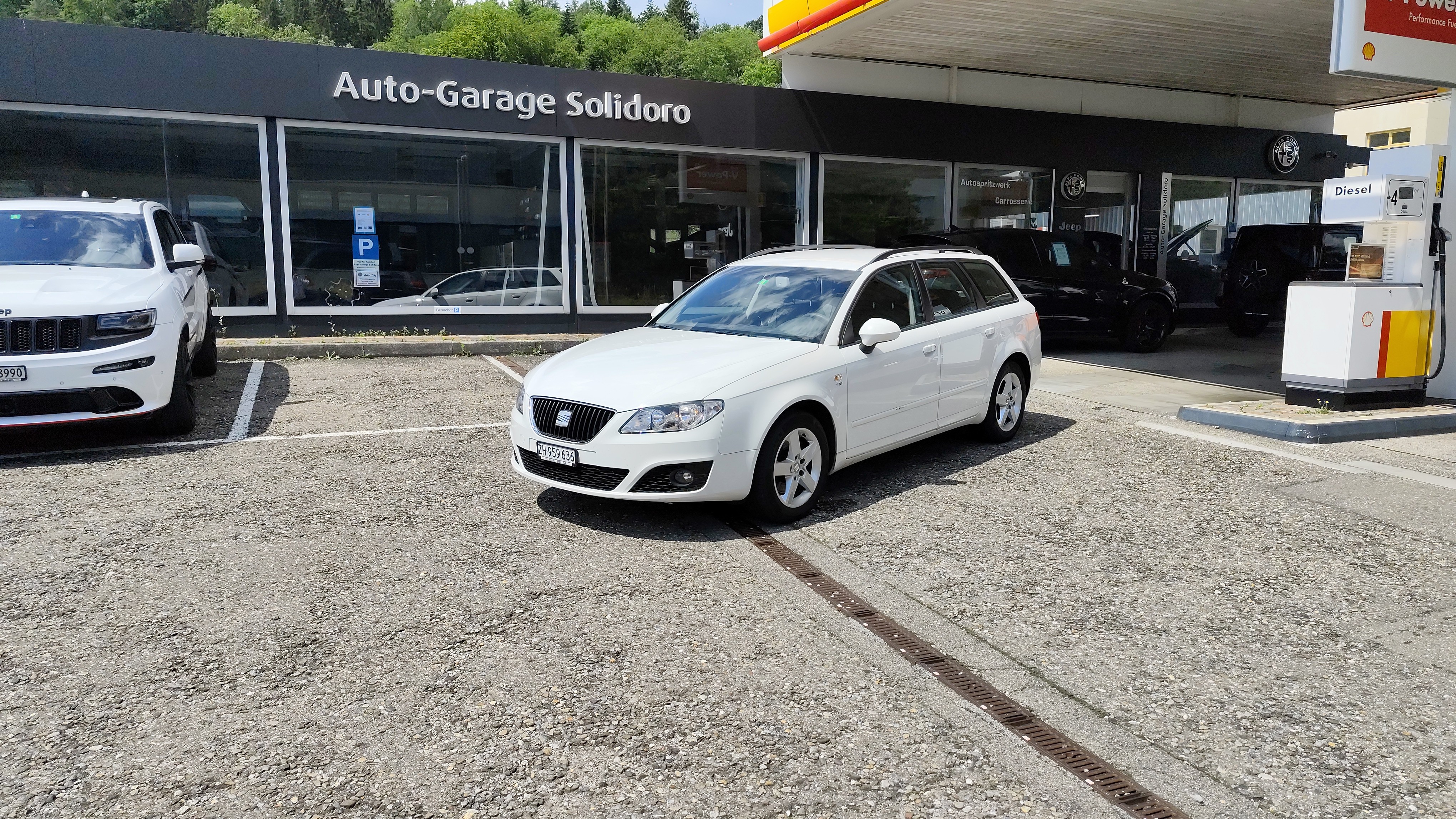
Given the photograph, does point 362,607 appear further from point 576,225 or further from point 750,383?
point 576,225

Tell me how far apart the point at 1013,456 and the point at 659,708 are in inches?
192

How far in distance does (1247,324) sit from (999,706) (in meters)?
16.4

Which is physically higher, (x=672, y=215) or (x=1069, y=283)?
(x=672, y=215)

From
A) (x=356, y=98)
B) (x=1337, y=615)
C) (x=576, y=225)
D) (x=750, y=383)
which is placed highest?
(x=356, y=98)

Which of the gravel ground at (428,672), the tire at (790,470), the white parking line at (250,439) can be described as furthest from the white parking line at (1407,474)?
the white parking line at (250,439)

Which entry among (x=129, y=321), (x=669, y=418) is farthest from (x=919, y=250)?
(x=129, y=321)

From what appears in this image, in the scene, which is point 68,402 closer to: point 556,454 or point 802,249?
point 556,454

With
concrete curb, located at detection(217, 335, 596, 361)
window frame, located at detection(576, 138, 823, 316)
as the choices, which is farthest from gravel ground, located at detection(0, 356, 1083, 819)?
window frame, located at detection(576, 138, 823, 316)

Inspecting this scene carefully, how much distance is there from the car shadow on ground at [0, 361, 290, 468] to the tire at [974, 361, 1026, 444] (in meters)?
5.88

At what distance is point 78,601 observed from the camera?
14.6ft

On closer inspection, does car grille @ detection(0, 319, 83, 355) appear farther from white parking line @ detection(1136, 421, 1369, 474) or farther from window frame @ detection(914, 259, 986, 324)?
white parking line @ detection(1136, 421, 1369, 474)

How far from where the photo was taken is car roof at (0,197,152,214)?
8.40 m

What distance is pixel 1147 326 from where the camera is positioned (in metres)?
15.1

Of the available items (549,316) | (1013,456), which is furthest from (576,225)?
(1013,456)
